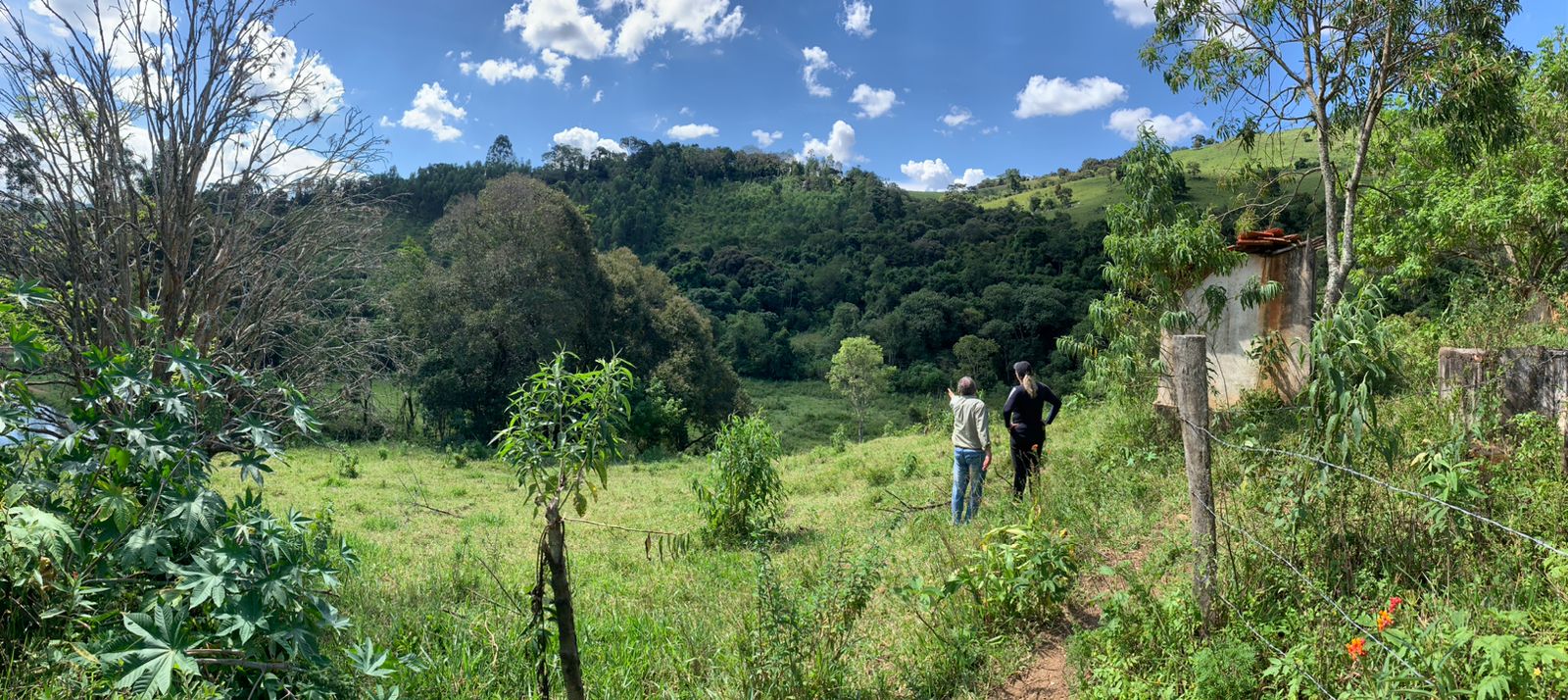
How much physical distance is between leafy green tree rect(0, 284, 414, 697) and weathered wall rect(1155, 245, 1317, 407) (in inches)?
327

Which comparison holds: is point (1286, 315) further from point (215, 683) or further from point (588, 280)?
point (588, 280)

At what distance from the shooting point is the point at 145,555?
10.00 ft

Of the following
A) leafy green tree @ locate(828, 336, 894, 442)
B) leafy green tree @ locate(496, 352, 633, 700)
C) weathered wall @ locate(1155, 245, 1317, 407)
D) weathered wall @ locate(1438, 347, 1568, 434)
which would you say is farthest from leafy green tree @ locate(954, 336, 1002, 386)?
leafy green tree @ locate(496, 352, 633, 700)

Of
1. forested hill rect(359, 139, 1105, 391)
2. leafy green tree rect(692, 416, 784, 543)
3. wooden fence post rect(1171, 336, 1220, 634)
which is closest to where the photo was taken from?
wooden fence post rect(1171, 336, 1220, 634)

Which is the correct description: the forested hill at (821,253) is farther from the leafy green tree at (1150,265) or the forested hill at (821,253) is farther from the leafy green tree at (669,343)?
the leafy green tree at (1150,265)

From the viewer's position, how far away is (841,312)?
6075 centimetres

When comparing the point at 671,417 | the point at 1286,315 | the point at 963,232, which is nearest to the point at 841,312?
the point at 963,232

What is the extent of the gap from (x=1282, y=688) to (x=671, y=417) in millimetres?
22158

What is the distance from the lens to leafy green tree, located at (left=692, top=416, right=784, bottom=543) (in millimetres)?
8367

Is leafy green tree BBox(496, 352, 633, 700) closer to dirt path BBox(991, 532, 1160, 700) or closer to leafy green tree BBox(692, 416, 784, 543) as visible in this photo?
dirt path BBox(991, 532, 1160, 700)

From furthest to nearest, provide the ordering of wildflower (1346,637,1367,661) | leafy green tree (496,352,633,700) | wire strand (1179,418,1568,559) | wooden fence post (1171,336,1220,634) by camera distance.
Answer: wooden fence post (1171,336,1220,634), leafy green tree (496,352,633,700), wildflower (1346,637,1367,661), wire strand (1179,418,1568,559)

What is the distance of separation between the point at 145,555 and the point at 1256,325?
34.4 ft

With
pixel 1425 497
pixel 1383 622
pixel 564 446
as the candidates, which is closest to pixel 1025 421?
pixel 1383 622

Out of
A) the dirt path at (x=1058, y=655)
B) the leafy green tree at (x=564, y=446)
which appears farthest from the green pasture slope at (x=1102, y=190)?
the leafy green tree at (x=564, y=446)
